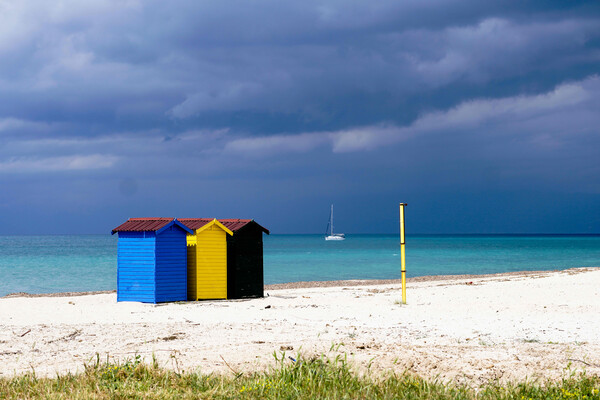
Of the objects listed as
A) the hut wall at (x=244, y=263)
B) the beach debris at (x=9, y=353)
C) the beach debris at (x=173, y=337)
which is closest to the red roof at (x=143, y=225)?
the hut wall at (x=244, y=263)

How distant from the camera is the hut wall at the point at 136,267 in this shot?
15.9m

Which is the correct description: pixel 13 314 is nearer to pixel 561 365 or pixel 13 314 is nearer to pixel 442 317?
pixel 442 317

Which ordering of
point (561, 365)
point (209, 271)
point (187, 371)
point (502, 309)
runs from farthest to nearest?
1. point (209, 271)
2. point (502, 309)
3. point (561, 365)
4. point (187, 371)

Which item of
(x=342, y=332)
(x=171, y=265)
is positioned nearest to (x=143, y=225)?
(x=171, y=265)

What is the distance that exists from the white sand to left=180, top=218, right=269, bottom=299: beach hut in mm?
755

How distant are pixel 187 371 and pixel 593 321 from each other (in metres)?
8.12

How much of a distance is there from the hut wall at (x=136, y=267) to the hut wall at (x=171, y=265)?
18 cm

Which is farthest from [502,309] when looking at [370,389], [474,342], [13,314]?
[13,314]

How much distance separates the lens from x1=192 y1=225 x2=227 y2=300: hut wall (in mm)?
16562

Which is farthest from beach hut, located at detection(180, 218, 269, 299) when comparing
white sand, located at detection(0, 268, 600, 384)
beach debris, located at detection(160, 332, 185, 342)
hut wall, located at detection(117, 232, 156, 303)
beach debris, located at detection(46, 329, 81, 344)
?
beach debris, located at detection(160, 332, 185, 342)

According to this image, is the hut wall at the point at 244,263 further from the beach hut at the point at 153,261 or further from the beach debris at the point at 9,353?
the beach debris at the point at 9,353

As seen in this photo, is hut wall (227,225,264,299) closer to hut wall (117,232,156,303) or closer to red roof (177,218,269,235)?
red roof (177,218,269,235)

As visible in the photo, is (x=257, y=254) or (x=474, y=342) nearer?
(x=474, y=342)

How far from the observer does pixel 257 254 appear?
17.3 metres
